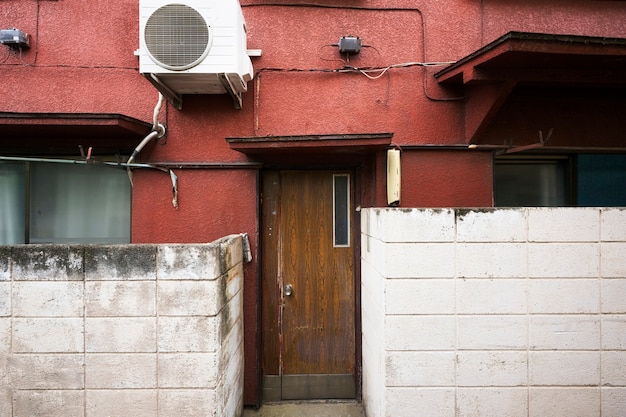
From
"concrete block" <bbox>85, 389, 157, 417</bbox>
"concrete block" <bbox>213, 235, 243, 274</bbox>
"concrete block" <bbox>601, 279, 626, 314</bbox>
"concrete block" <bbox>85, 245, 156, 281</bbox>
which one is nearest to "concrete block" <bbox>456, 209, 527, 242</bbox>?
"concrete block" <bbox>601, 279, 626, 314</bbox>

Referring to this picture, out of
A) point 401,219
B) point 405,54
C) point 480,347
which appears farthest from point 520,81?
point 480,347

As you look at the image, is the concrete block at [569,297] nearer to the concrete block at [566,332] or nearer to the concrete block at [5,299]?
the concrete block at [566,332]

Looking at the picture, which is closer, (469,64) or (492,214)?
(492,214)

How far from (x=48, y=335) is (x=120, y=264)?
2.76 feet

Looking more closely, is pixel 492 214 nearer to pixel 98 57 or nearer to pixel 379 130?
pixel 379 130

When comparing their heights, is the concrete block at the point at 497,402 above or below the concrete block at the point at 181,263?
below

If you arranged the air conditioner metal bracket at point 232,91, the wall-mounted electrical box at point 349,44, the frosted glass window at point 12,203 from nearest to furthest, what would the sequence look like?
the air conditioner metal bracket at point 232,91
the wall-mounted electrical box at point 349,44
the frosted glass window at point 12,203

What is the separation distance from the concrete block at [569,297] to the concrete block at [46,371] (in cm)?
384

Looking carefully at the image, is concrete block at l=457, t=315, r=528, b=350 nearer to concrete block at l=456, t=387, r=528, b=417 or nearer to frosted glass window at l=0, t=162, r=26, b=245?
concrete block at l=456, t=387, r=528, b=417

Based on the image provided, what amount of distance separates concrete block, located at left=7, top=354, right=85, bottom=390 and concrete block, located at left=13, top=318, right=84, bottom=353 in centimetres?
7

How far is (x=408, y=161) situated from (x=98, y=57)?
12.8 ft

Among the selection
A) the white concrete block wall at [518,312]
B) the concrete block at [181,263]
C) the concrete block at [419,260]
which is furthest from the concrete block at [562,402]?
the concrete block at [181,263]

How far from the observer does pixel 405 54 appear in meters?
4.16

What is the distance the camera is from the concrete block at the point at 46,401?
2840 mm
